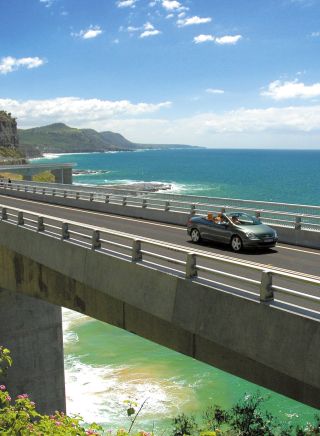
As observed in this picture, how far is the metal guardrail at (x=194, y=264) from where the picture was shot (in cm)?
894

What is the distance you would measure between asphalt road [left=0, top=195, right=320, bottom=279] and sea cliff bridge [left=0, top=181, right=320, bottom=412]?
48 millimetres

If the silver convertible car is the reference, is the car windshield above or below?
above

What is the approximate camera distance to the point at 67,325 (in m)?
37.8

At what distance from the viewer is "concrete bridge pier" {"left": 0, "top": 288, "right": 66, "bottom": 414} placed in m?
20.6

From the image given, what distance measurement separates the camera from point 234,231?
53.2 feet

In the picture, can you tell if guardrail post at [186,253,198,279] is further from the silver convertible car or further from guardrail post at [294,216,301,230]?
guardrail post at [294,216,301,230]

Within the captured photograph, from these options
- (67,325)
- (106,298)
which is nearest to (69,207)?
(67,325)

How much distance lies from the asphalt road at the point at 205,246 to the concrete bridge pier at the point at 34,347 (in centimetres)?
499

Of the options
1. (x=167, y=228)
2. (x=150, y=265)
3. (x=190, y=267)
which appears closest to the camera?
(x=190, y=267)

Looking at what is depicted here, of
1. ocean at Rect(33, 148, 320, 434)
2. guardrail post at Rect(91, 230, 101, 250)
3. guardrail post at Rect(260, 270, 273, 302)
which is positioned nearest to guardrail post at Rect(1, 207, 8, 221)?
guardrail post at Rect(91, 230, 101, 250)

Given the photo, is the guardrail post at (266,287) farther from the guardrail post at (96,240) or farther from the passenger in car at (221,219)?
the passenger in car at (221,219)

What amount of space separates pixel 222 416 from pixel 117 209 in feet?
45.2

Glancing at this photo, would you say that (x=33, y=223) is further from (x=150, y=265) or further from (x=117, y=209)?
(x=117, y=209)

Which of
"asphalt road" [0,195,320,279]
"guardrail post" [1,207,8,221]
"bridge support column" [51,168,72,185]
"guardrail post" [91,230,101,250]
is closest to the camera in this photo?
"guardrail post" [91,230,101,250]
